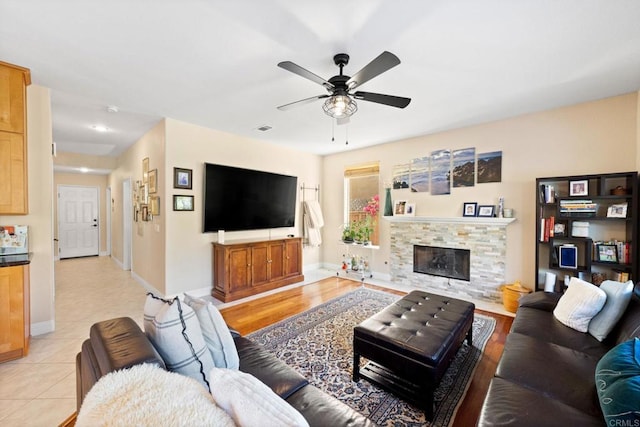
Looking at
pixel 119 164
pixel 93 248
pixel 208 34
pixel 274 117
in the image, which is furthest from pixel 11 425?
pixel 93 248

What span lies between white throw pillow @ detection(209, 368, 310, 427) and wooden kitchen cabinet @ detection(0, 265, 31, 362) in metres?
2.65

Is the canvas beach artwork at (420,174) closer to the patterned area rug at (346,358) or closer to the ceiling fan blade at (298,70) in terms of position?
the patterned area rug at (346,358)

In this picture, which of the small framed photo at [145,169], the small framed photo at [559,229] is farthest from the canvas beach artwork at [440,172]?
the small framed photo at [145,169]

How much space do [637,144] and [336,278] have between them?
4.24 m

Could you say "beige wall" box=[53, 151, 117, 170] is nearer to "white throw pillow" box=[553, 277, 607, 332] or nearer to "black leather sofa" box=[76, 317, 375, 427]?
"black leather sofa" box=[76, 317, 375, 427]

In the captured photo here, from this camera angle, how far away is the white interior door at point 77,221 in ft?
22.0

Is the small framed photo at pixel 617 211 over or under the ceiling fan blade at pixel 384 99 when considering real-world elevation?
under

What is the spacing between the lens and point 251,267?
4.07 m

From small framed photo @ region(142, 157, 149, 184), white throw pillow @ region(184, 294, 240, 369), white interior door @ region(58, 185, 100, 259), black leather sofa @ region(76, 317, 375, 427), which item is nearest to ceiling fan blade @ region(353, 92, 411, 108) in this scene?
white throw pillow @ region(184, 294, 240, 369)

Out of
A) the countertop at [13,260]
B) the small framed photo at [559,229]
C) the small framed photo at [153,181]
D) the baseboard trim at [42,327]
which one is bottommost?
the baseboard trim at [42,327]

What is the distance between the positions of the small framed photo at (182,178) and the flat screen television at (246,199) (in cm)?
23

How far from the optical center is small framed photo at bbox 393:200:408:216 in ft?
15.1

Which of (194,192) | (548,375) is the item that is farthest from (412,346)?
(194,192)

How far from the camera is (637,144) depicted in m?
2.79
